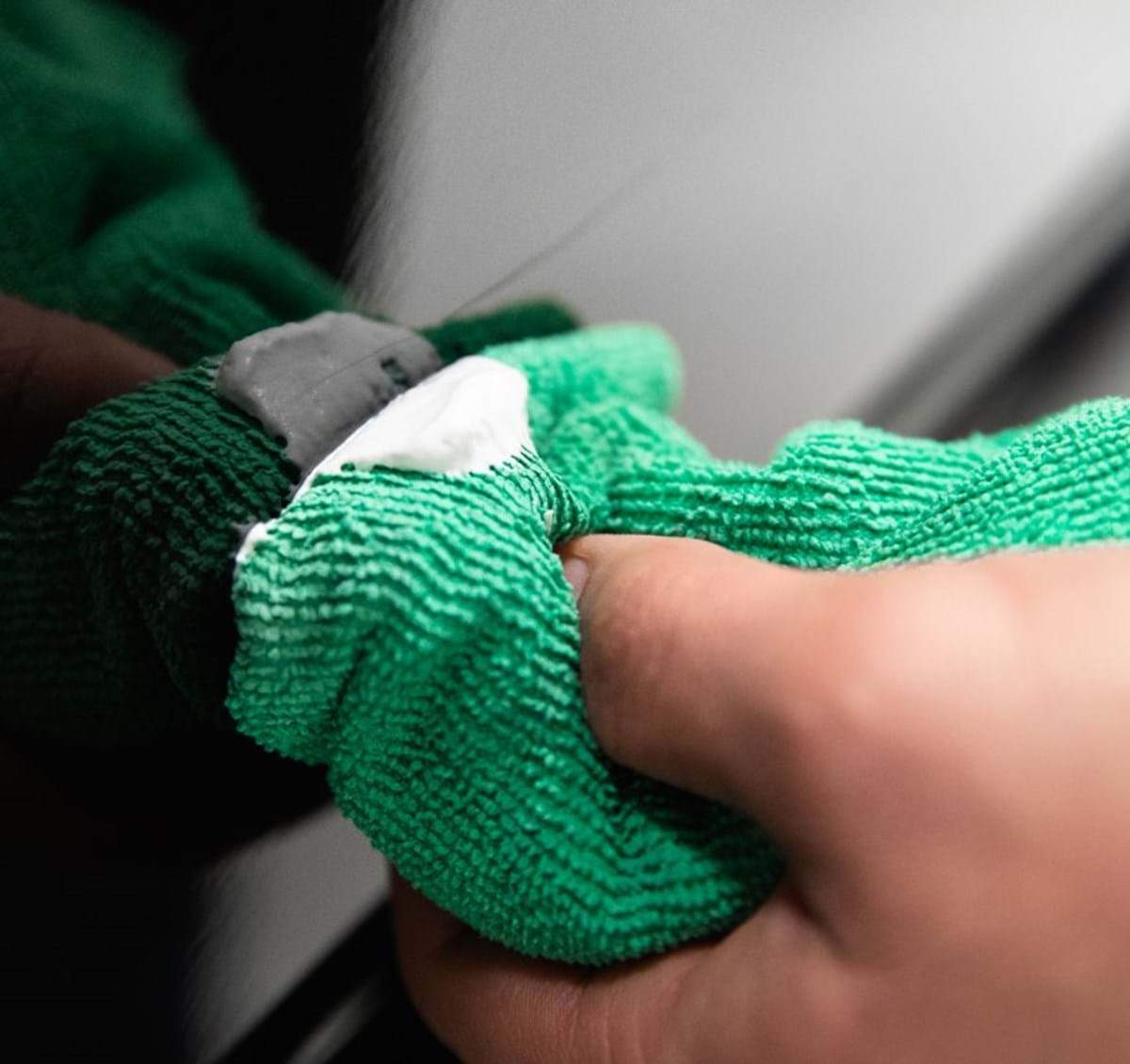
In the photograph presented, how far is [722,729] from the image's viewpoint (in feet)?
0.73

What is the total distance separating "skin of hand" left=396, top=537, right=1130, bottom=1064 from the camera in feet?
0.65

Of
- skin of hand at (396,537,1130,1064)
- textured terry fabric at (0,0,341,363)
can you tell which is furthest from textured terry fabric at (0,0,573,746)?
skin of hand at (396,537,1130,1064)

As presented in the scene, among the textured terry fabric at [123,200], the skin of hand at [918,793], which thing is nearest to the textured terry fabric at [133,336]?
the textured terry fabric at [123,200]

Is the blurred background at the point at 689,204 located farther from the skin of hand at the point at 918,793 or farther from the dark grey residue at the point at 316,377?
the skin of hand at the point at 918,793

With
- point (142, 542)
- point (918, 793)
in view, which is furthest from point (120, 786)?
point (918, 793)

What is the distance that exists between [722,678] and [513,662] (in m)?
0.05

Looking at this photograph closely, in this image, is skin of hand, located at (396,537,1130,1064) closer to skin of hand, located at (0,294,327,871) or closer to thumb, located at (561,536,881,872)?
thumb, located at (561,536,881,872)

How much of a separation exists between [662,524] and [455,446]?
0.22 ft

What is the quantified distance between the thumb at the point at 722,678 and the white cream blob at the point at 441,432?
4 cm

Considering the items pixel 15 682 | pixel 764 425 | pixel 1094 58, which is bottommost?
pixel 15 682

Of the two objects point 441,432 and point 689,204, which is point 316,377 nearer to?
point 441,432

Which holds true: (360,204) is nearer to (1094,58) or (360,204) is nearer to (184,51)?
(184,51)

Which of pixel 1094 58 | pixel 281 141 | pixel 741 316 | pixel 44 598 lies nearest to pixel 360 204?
pixel 281 141

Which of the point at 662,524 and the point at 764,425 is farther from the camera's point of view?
the point at 764,425
